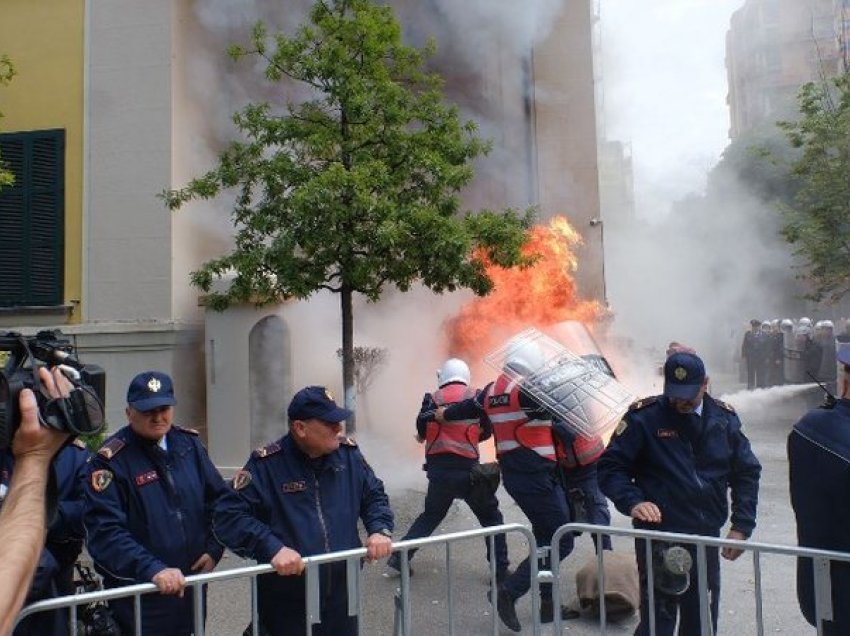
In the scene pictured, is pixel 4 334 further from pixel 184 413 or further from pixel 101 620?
pixel 184 413

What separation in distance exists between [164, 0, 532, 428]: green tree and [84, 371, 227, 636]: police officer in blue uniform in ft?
12.0

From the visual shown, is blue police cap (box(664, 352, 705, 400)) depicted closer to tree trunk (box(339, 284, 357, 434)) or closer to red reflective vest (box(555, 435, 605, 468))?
red reflective vest (box(555, 435, 605, 468))

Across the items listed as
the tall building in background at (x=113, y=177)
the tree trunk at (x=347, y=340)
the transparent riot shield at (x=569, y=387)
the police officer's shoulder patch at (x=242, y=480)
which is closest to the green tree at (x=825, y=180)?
the tree trunk at (x=347, y=340)

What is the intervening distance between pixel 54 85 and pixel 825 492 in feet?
32.9

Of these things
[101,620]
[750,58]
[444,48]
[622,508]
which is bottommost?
[101,620]

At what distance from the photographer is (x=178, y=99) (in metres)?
9.59

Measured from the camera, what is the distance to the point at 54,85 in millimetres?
9719

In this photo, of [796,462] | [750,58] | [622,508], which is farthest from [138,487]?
[750,58]

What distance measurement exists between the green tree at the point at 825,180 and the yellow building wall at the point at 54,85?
38.3ft

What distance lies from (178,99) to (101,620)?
8071 mm

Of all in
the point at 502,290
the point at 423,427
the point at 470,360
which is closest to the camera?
the point at 423,427

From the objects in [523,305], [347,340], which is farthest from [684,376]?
[523,305]

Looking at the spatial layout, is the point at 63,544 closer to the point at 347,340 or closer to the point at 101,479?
the point at 101,479

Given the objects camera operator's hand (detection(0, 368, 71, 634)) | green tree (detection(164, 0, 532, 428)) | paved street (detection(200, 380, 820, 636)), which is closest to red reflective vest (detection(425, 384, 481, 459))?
paved street (detection(200, 380, 820, 636))
